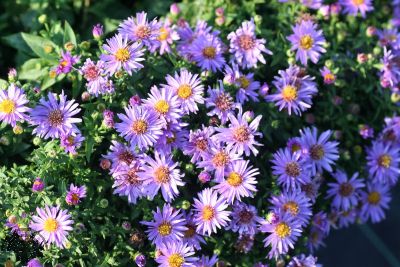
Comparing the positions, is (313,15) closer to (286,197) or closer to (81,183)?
(286,197)

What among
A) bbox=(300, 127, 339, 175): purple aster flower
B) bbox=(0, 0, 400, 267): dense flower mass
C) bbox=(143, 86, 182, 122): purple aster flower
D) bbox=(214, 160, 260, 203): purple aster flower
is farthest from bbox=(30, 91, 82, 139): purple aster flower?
bbox=(300, 127, 339, 175): purple aster flower

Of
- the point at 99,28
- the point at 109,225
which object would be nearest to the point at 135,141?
the point at 109,225

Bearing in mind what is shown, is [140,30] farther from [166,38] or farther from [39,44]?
[39,44]

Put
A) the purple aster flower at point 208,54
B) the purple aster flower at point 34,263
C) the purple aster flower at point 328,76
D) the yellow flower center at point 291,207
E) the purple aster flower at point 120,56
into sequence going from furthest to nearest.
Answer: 1. the purple aster flower at point 328,76
2. the purple aster flower at point 208,54
3. the yellow flower center at point 291,207
4. the purple aster flower at point 120,56
5. the purple aster flower at point 34,263

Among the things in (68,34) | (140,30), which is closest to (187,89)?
(140,30)

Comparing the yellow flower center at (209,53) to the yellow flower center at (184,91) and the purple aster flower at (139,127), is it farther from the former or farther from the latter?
the purple aster flower at (139,127)

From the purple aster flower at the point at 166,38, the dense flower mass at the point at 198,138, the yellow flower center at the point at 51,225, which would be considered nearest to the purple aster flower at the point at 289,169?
the dense flower mass at the point at 198,138
